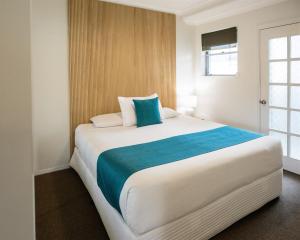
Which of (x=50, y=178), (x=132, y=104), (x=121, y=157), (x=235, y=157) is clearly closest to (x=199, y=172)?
(x=235, y=157)

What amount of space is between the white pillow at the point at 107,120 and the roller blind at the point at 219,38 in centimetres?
217

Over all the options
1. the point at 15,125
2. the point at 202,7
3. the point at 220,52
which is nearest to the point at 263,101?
the point at 220,52

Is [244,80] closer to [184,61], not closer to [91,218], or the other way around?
[184,61]

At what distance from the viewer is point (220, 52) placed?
13.5 ft

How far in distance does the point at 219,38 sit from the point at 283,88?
Result: 1451 mm

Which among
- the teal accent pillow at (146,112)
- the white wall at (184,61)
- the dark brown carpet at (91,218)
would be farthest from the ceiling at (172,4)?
the dark brown carpet at (91,218)

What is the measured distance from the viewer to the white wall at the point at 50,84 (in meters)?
3.03

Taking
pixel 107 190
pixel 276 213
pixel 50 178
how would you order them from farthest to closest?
pixel 50 178 → pixel 276 213 → pixel 107 190

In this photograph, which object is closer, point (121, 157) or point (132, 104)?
point (121, 157)

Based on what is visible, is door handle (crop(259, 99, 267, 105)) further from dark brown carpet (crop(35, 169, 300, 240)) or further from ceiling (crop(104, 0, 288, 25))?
ceiling (crop(104, 0, 288, 25))

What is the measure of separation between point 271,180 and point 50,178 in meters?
2.66

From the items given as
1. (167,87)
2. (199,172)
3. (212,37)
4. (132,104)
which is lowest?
(199,172)

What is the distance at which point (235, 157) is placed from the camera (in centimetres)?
200

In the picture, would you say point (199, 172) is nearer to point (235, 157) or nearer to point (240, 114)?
point (235, 157)
